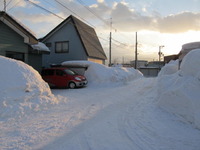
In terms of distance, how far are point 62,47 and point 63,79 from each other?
376 inches

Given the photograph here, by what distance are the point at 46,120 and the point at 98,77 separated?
9.81 metres

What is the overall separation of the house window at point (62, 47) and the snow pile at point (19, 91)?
1348 cm

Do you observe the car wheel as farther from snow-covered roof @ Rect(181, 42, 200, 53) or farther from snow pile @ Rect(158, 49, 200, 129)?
snow-covered roof @ Rect(181, 42, 200, 53)

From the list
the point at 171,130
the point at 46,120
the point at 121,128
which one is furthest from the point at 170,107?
the point at 46,120

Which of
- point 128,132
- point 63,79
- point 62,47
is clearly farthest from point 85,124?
point 62,47

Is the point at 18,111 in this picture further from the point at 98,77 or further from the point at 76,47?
the point at 76,47

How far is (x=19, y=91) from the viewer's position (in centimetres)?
652

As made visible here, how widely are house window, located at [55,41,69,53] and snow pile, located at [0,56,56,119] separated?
13476mm

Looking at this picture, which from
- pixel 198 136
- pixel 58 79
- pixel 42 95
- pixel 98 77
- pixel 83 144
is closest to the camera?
pixel 83 144

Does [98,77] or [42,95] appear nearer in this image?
[42,95]

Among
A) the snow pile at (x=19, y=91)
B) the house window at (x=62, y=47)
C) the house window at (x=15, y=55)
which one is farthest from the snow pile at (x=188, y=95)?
the house window at (x=62, y=47)

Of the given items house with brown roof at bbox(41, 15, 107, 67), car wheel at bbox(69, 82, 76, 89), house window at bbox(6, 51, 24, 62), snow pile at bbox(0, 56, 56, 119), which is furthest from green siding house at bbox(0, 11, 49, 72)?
house with brown roof at bbox(41, 15, 107, 67)

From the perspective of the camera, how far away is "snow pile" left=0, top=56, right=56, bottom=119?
574 centimetres

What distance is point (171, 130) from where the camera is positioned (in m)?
4.58
